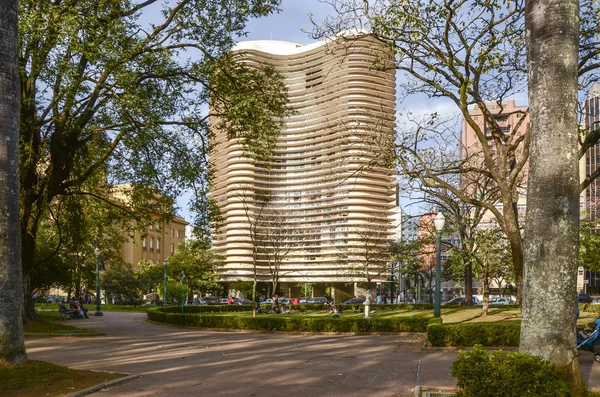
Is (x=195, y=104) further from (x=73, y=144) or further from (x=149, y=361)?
(x=149, y=361)

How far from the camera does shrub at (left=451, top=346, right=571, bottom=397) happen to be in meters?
6.23

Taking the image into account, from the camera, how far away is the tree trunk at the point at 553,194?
654 centimetres

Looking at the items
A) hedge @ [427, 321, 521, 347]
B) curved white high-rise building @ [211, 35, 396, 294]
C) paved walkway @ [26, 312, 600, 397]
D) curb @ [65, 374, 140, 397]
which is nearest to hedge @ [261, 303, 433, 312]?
paved walkway @ [26, 312, 600, 397]

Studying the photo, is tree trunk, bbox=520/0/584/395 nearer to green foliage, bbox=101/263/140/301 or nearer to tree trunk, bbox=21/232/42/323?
tree trunk, bbox=21/232/42/323

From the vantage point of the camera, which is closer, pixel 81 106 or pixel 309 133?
pixel 81 106

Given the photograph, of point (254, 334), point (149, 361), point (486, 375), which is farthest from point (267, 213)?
point (486, 375)

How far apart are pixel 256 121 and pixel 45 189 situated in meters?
8.85

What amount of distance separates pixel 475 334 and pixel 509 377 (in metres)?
9.84

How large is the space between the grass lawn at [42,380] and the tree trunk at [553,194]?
693cm

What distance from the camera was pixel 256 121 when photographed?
18.4m

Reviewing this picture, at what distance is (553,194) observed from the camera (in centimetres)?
662

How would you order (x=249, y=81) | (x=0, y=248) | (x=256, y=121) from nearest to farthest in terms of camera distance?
1. (x=0, y=248)
2. (x=256, y=121)
3. (x=249, y=81)

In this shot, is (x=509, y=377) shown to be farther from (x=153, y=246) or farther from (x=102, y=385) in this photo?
(x=153, y=246)

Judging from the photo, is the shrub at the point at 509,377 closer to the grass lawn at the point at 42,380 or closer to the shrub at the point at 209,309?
the grass lawn at the point at 42,380
